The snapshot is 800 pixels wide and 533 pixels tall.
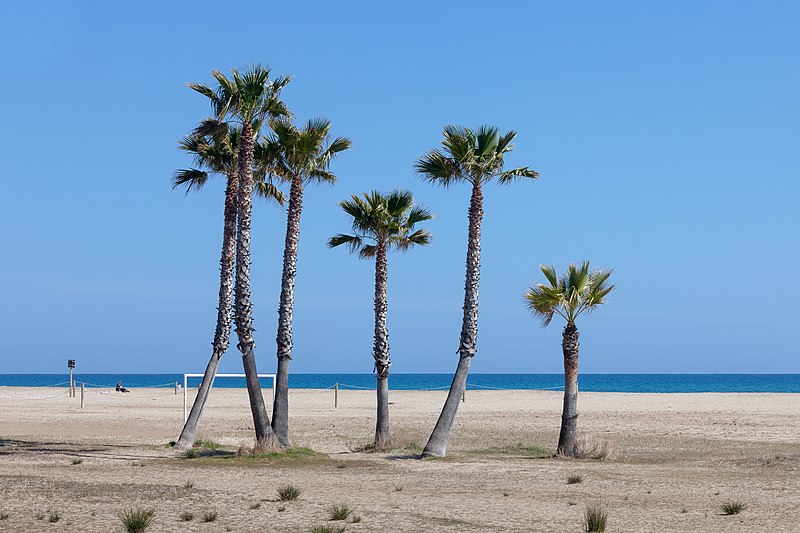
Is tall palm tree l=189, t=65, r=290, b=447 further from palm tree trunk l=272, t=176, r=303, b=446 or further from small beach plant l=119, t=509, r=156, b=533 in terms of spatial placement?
small beach plant l=119, t=509, r=156, b=533

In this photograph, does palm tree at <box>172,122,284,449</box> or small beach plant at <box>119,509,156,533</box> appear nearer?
small beach plant at <box>119,509,156,533</box>

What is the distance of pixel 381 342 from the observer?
26.7m

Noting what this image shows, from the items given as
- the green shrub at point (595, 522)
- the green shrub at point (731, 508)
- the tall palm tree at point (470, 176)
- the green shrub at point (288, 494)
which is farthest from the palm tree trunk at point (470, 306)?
the green shrub at point (595, 522)

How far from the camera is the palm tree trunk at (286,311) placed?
83.4 feet

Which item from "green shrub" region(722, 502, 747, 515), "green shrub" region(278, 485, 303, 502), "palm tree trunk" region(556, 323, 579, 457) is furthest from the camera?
"palm tree trunk" region(556, 323, 579, 457)

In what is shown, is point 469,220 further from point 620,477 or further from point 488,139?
point 620,477

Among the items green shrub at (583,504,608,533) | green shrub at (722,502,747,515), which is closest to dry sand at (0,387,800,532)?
green shrub at (722,502,747,515)

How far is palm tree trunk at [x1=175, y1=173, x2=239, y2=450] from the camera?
25797mm

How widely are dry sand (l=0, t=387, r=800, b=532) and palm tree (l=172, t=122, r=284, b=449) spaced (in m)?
1.54

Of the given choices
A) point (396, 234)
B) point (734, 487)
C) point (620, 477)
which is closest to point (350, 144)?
point (396, 234)

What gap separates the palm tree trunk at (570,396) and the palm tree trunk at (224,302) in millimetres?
8412

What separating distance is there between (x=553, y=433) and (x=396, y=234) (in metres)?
10.4

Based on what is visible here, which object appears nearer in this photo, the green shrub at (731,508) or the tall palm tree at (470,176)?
the green shrub at (731,508)

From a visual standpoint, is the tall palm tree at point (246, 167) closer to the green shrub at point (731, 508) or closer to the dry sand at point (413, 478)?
the dry sand at point (413, 478)
